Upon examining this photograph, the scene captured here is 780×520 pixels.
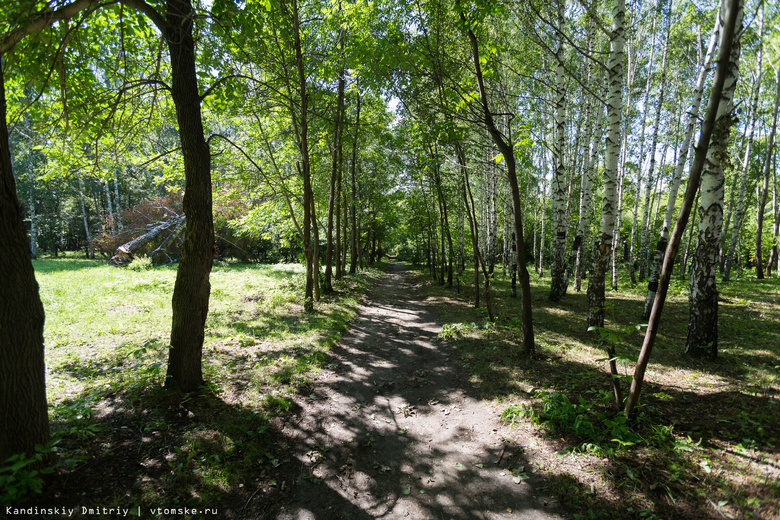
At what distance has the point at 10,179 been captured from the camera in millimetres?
2588

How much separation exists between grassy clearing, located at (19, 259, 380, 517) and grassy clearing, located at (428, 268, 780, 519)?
10.6 ft

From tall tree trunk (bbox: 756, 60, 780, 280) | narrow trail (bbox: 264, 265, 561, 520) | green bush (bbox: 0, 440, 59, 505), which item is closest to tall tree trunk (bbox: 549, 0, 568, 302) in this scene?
narrow trail (bbox: 264, 265, 561, 520)

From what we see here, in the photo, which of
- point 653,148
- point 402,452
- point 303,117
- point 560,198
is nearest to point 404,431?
point 402,452

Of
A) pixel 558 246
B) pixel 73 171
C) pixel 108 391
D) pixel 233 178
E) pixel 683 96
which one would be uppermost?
pixel 683 96

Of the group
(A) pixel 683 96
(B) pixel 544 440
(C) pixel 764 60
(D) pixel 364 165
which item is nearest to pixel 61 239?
(D) pixel 364 165

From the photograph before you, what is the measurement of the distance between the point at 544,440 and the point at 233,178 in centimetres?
1142

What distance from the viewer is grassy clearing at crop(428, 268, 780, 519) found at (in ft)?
8.60

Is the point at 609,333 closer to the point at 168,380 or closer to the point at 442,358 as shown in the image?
the point at 442,358

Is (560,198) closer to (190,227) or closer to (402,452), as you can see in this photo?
(402,452)

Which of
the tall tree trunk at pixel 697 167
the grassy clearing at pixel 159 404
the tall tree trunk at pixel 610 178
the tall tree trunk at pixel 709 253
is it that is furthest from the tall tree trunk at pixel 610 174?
the grassy clearing at pixel 159 404

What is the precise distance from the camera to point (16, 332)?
2592 mm

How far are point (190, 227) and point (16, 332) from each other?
2.08 m

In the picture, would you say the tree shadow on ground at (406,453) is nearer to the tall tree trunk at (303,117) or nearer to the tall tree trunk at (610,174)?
the tall tree trunk at (610,174)

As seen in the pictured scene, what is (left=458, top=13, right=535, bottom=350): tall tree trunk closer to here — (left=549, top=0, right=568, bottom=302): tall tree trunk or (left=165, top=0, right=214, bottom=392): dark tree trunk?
(left=165, top=0, right=214, bottom=392): dark tree trunk
